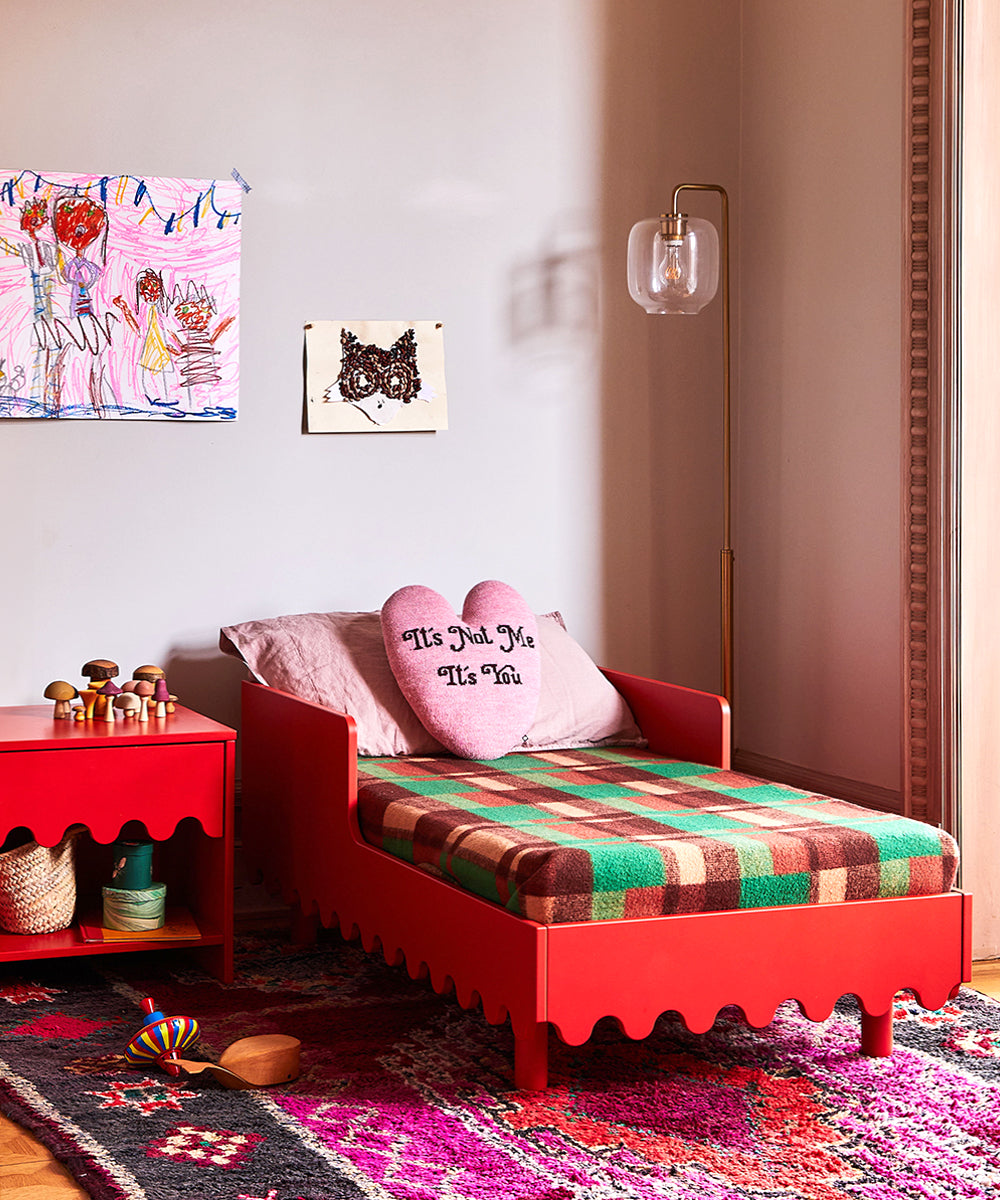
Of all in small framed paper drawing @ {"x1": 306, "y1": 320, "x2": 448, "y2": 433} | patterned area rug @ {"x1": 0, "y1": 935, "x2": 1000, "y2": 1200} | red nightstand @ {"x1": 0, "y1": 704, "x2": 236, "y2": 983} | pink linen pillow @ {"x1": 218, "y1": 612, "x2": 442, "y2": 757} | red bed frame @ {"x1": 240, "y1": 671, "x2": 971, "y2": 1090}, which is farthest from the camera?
small framed paper drawing @ {"x1": 306, "y1": 320, "x2": 448, "y2": 433}

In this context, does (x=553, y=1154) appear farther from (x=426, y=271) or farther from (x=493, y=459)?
(x=426, y=271)

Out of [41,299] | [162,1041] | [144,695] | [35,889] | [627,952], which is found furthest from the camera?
[41,299]

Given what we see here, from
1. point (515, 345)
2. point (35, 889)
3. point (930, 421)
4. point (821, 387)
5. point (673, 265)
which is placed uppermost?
point (673, 265)

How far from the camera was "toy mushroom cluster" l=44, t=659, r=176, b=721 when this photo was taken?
9.14 feet

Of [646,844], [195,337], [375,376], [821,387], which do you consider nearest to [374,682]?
[375,376]

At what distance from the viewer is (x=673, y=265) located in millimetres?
3180

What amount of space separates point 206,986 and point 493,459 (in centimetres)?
143

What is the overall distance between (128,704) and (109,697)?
70 millimetres

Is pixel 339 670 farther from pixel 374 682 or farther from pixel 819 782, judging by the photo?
pixel 819 782

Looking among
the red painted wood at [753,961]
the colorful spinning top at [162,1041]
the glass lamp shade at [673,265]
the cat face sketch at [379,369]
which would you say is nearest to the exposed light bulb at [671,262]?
the glass lamp shade at [673,265]

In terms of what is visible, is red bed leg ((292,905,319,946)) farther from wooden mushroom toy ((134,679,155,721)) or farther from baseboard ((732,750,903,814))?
baseboard ((732,750,903,814))

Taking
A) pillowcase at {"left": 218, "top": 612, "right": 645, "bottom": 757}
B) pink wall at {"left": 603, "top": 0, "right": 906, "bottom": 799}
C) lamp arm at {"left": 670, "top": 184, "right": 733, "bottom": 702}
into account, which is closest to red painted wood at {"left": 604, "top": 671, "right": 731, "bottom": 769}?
pillowcase at {"left": 218, "top": 612, "right": 645, "bottom": 757}

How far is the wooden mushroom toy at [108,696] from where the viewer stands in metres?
2.80

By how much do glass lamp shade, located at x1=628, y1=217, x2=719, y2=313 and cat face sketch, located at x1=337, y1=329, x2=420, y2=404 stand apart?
554mm
